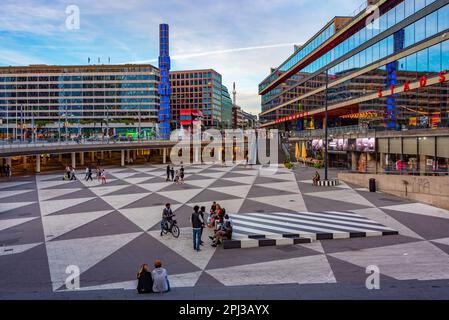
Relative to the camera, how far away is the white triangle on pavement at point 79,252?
39.6 feet

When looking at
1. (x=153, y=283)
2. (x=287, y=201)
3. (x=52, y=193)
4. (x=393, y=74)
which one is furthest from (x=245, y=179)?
(x=153, y=283)

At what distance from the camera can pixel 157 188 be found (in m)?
31.7

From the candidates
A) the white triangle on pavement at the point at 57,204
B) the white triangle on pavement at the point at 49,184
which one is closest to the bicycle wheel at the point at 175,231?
the white triangle on pavement at the point at 57,204

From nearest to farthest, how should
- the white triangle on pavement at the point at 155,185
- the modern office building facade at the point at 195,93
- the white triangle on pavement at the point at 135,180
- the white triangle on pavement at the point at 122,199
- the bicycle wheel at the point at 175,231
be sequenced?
the bicycle wheel at the point at 175,231
the white triangle on pavement at the point at 122,199
the white triangle on pavement at the point at 155,185
the white triangle on pavement at the point at 135,180
the modern office building facade at the point at 195,93

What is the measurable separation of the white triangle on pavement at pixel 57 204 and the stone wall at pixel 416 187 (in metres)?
21.3

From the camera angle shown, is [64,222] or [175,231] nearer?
[175,231]

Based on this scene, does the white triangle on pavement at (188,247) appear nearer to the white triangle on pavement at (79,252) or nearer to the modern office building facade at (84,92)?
the white triangle on pavement at (79,252)

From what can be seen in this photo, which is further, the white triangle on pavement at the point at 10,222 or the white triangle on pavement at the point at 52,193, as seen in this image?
the white triangle on pavement at the point at 52,193

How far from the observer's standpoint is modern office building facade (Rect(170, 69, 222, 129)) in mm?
174875

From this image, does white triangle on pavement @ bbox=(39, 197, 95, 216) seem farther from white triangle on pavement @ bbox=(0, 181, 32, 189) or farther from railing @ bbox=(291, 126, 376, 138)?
railing @ bbox=(291, 126, 376, 138)

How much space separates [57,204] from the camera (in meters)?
24.7

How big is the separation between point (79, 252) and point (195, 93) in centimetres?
16553

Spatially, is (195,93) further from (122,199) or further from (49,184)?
(122,199)

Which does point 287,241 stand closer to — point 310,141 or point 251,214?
point 251,214
